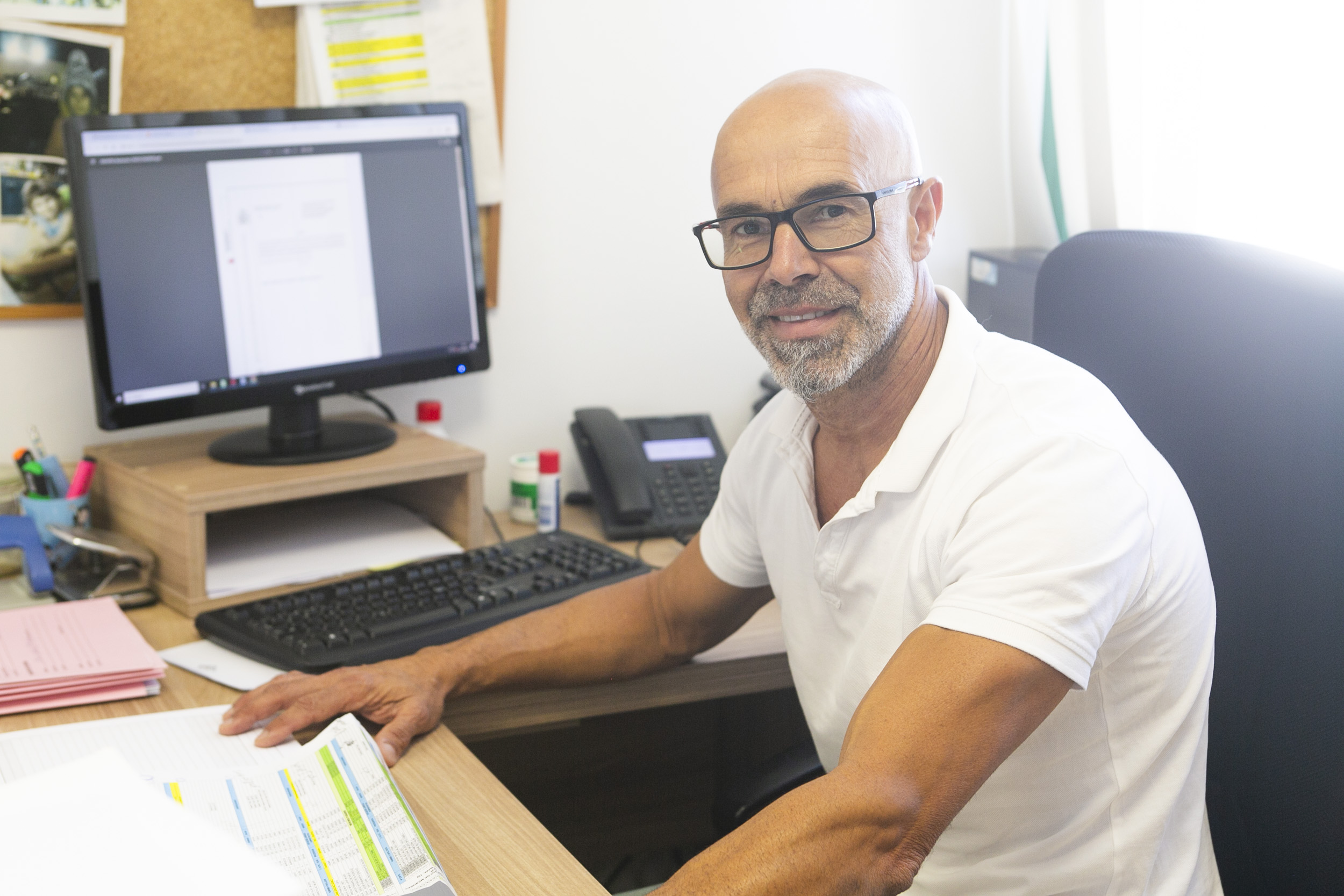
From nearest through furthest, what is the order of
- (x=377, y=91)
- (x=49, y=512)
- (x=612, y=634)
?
(x=612, y=634) → (x=49, y=512) → (x=377, y=91)

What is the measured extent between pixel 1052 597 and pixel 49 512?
113 cm

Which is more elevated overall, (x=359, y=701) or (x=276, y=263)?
(x=276, y=263)

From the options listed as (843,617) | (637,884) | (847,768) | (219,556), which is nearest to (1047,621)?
(847,768)

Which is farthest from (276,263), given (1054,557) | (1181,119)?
(1181,119)

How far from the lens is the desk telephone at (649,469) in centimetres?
168

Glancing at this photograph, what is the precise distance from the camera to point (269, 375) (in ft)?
4.84

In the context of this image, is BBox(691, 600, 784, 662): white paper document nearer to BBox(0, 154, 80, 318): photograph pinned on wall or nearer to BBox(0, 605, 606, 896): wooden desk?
BBox(0, 605, 606, 896): wooden desk

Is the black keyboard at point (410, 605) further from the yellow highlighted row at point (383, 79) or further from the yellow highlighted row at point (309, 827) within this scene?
the yellow highlighted row at point (383, 79)

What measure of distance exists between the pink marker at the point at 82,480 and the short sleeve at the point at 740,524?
745mm

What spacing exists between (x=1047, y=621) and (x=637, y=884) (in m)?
1.31

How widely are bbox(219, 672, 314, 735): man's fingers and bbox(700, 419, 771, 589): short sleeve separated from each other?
1.46 feet

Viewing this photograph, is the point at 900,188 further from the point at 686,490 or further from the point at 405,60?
the point at 405,60

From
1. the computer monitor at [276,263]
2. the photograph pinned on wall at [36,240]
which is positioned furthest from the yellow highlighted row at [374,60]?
the photograph pinned on wall at [36,240]

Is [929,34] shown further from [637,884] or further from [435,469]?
[637,884]
